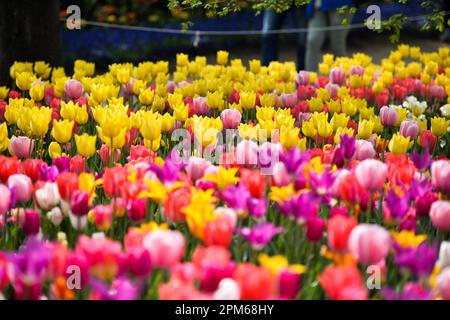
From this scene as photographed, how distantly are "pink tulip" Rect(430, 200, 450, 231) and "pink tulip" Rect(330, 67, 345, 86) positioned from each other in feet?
11.2

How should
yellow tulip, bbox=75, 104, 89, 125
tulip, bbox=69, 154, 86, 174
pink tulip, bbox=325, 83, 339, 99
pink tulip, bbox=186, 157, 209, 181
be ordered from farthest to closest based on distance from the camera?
pink tulip, bbox=325, 83, 339, 99
yellow tulip, bbox=75, 104, 89, 125
tulip, bbox=69, 154, 86, 174
pink tulip, bbox=186, 157, 209, 181

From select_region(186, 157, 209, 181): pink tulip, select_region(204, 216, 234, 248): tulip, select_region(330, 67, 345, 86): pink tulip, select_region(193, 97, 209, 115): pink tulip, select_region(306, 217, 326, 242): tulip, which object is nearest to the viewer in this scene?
select_region(204, 216, 234, 248): tulip

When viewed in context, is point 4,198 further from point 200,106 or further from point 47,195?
point 200,106

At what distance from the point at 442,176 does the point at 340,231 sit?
0.68m

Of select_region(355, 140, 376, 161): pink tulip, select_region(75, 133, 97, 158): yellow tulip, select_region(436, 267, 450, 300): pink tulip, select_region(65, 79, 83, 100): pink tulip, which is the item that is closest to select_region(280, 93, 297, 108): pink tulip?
Answer: select_region(65, 79, 83, 100): pink tulip

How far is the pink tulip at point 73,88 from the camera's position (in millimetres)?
4660

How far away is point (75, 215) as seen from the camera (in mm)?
2439

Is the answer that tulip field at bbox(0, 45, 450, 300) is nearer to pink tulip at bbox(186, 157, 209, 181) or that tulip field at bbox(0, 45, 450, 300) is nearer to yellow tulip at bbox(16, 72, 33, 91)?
pink tulip at bbox(186, 157, 209, 181)

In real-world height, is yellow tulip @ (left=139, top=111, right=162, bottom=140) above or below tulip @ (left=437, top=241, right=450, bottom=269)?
above

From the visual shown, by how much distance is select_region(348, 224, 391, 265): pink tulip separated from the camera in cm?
198

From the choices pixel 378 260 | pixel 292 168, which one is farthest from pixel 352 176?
pixel 378 260

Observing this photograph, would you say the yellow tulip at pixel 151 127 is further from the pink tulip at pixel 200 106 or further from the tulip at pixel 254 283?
the tulip at pixel 254 283

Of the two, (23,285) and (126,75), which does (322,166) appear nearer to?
(23,285)
